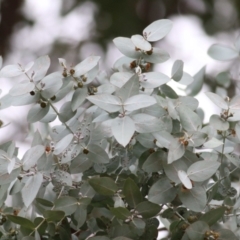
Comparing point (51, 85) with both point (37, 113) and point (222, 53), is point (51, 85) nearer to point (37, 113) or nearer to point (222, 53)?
point (37, 113)

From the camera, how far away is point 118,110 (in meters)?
0.42

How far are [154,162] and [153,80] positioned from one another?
0.26ft

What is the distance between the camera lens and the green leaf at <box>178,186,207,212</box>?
1.41ft

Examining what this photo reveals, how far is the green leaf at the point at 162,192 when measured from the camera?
0.44 m

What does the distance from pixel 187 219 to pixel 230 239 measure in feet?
0.15

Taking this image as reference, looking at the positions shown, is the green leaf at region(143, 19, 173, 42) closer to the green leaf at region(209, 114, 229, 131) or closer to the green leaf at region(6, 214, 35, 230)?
the green leaf at region(209, 114, 229, 131)

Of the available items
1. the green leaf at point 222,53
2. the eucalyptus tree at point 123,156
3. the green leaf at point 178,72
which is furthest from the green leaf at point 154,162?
the green leaf at point 222,53

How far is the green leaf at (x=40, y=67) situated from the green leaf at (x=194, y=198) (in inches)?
6.4

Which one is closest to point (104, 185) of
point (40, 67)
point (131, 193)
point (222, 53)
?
point (131, 193)

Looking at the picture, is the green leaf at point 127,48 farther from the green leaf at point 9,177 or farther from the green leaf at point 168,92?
the green leaf at point 9,177

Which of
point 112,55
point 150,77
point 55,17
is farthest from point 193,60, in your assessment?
point 150,77

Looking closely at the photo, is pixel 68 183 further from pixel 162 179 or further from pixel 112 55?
pixel 112 55

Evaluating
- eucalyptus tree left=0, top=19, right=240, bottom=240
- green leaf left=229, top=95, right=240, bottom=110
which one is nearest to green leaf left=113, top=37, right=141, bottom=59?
eucalyptus tree left=0, top=19, right=240, bottom=240

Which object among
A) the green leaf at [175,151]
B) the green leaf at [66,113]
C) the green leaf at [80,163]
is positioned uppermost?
the green leaf at [175,151]
